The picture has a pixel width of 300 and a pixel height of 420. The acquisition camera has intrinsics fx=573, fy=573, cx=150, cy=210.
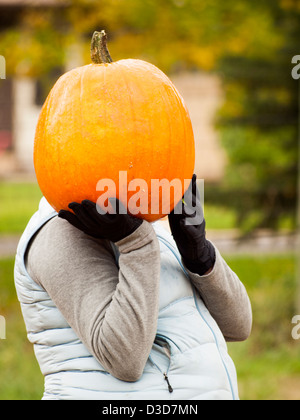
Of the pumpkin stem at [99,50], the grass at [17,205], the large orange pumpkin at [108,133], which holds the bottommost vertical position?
the grass at [17,205]

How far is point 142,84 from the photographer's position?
65.2 inches

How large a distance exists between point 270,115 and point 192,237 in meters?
4.57

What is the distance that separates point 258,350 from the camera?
5191 mm

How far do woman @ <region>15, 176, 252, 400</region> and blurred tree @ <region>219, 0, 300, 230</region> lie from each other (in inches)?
165

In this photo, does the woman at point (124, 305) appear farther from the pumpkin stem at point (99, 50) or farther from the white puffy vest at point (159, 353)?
the pumpkin stem at point (99, 50)

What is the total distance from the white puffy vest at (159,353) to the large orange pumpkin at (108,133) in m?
0.22

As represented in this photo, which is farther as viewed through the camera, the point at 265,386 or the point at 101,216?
the point at 265,386

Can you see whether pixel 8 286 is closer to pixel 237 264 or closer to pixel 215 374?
pixel 237 264

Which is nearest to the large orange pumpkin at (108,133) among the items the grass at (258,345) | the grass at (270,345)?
the grass at (258,345)

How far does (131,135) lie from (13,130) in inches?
569

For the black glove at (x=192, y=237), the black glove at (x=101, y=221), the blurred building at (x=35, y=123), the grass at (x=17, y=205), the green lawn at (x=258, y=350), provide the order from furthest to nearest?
the blurred building at (x=35, y=123)
the grass at (x=17, y=205)
the green lawn at (x=258, y=350)
the black glove at (x=192, y=237)
the black glove at (x=101, y=221)

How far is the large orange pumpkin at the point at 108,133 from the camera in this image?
1577 millimetres

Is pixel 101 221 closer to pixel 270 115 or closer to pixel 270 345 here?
pixel 270 345
